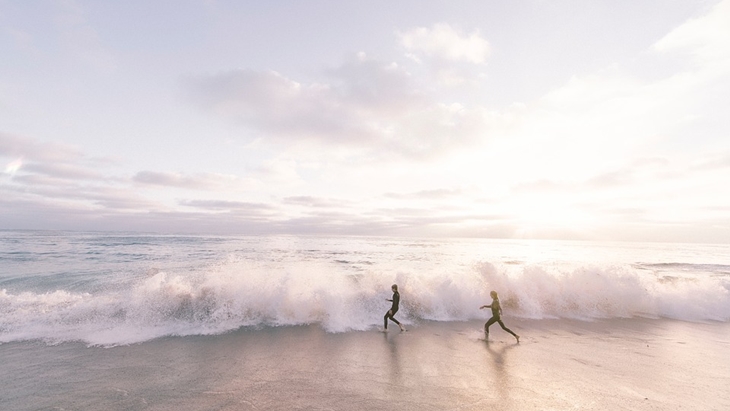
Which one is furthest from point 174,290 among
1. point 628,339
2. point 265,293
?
point 628,339

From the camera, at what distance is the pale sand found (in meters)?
7.36

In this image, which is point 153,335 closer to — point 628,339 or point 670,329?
point 628,339

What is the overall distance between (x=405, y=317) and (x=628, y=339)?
945 cm

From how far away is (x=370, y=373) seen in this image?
8922 mm

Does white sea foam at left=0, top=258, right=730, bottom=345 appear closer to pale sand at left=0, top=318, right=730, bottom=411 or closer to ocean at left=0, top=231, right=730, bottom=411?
ocean at left=0, top=231, right=730, bottom=411

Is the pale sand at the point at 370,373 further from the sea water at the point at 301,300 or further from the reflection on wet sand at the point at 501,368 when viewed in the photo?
the sea water at the point at 301,300

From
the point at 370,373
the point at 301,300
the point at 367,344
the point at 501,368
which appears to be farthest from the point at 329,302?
the point at 501,368

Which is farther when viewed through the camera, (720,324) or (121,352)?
(720,324)

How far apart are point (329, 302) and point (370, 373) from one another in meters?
6.84

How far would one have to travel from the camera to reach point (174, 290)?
15117mm

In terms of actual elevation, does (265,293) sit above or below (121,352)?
above

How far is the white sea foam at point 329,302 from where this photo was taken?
1291 cm

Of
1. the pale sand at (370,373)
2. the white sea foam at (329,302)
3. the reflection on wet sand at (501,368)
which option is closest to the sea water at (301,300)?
the white sea foam at (329,302)

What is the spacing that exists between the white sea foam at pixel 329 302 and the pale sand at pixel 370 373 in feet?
5.24
